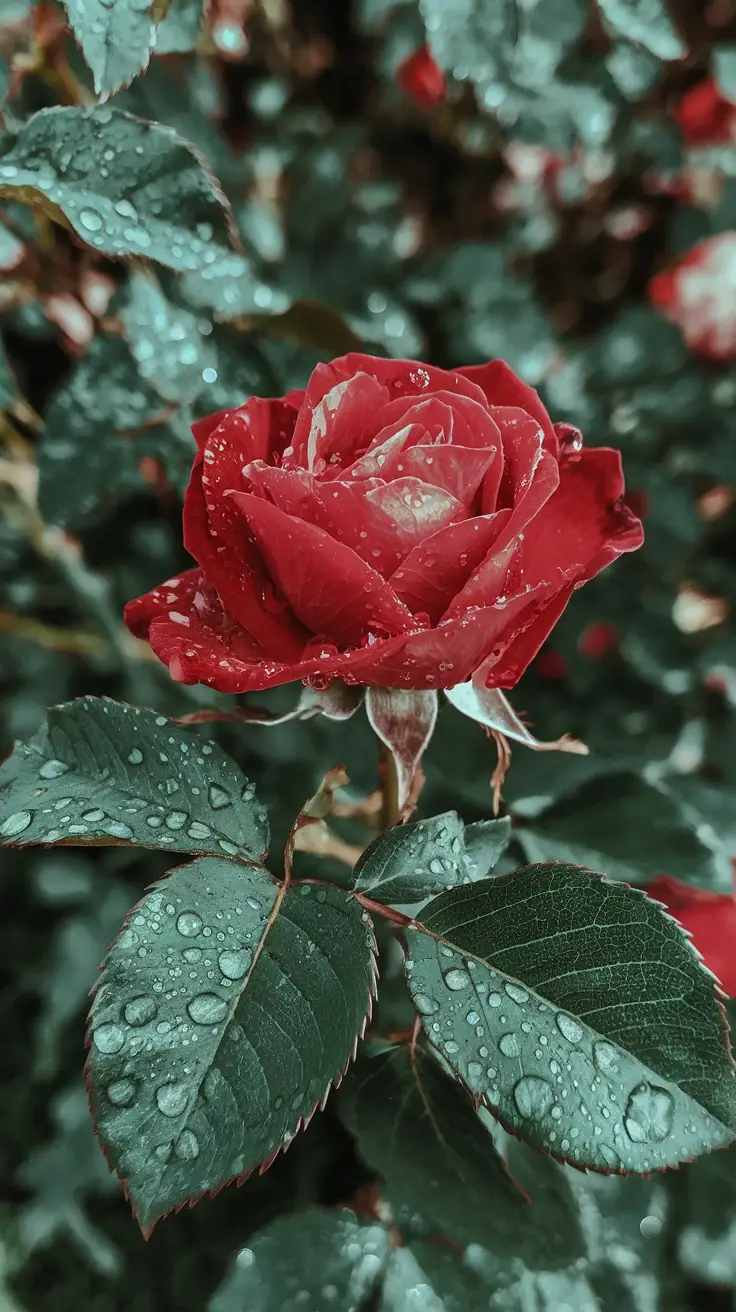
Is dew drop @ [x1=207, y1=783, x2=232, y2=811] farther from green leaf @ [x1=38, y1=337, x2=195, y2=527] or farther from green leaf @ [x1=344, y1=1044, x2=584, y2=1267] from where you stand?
green leaf @ [x1=38, y1=337, x2=195, y2=527]

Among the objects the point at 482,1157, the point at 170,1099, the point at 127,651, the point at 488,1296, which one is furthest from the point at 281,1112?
the point at 127,651

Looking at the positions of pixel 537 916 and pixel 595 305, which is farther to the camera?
pixel 595 305

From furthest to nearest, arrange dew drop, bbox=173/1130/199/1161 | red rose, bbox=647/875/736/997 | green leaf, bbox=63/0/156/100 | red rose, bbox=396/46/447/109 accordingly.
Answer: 1. red rose, bbox=396/46/447/109
2. red rose, bbox=647/875/736/997
3. green leaf, bbox=63/0/156/100
4. dew drop, bbox=173/1130/199/1161

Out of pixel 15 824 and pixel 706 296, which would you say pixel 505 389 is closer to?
pixel 15 824

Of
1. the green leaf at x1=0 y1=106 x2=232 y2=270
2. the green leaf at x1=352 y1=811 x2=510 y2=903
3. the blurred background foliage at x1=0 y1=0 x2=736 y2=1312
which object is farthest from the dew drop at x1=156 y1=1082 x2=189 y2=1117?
the green leaf at x1=0 y1=106 x2=232 y2=270

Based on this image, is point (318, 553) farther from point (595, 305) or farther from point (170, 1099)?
point (595, 305)

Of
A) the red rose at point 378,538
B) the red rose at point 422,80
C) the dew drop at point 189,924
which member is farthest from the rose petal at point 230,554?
the red rose at point 422,80
